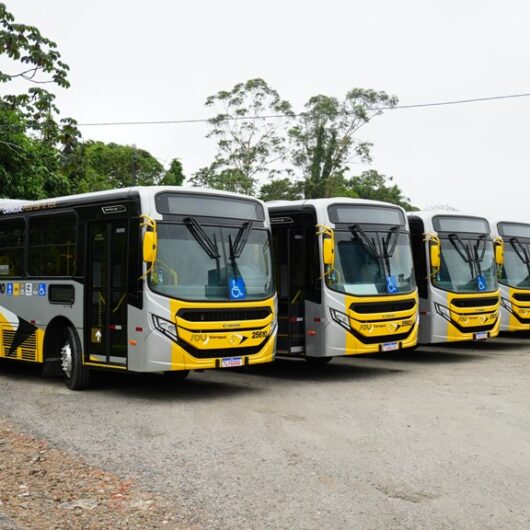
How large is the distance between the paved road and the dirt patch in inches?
9.0

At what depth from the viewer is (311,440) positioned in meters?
8.45

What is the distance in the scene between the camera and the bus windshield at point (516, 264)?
61.9 ft

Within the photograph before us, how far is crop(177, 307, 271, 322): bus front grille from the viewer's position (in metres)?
10.9

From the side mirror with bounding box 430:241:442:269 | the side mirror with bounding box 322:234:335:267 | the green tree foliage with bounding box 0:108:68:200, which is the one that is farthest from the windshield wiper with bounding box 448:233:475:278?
the green tree foliage with bounding box 0:108:68:200

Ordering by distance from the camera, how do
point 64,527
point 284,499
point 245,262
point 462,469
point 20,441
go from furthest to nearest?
point 245,262
point 20,441
point 462,469
point 284,499
point 64,527

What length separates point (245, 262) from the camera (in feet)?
38.3

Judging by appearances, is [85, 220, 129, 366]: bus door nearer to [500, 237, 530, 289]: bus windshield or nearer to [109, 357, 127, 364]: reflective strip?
[109, 357, 127, 364]: reflective strip

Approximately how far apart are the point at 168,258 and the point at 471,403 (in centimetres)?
448

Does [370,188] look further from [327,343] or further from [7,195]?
[327,343]

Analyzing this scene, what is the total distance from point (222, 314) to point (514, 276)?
10092 mm

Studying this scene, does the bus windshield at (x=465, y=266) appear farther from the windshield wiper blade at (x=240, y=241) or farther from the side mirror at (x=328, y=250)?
the windshield wiper blade at (x=240, y=241)

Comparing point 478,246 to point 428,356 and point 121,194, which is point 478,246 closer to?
point 428,356

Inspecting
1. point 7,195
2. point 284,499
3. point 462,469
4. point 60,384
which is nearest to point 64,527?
point 284,499

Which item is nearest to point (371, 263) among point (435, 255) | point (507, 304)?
point (435, 255)
